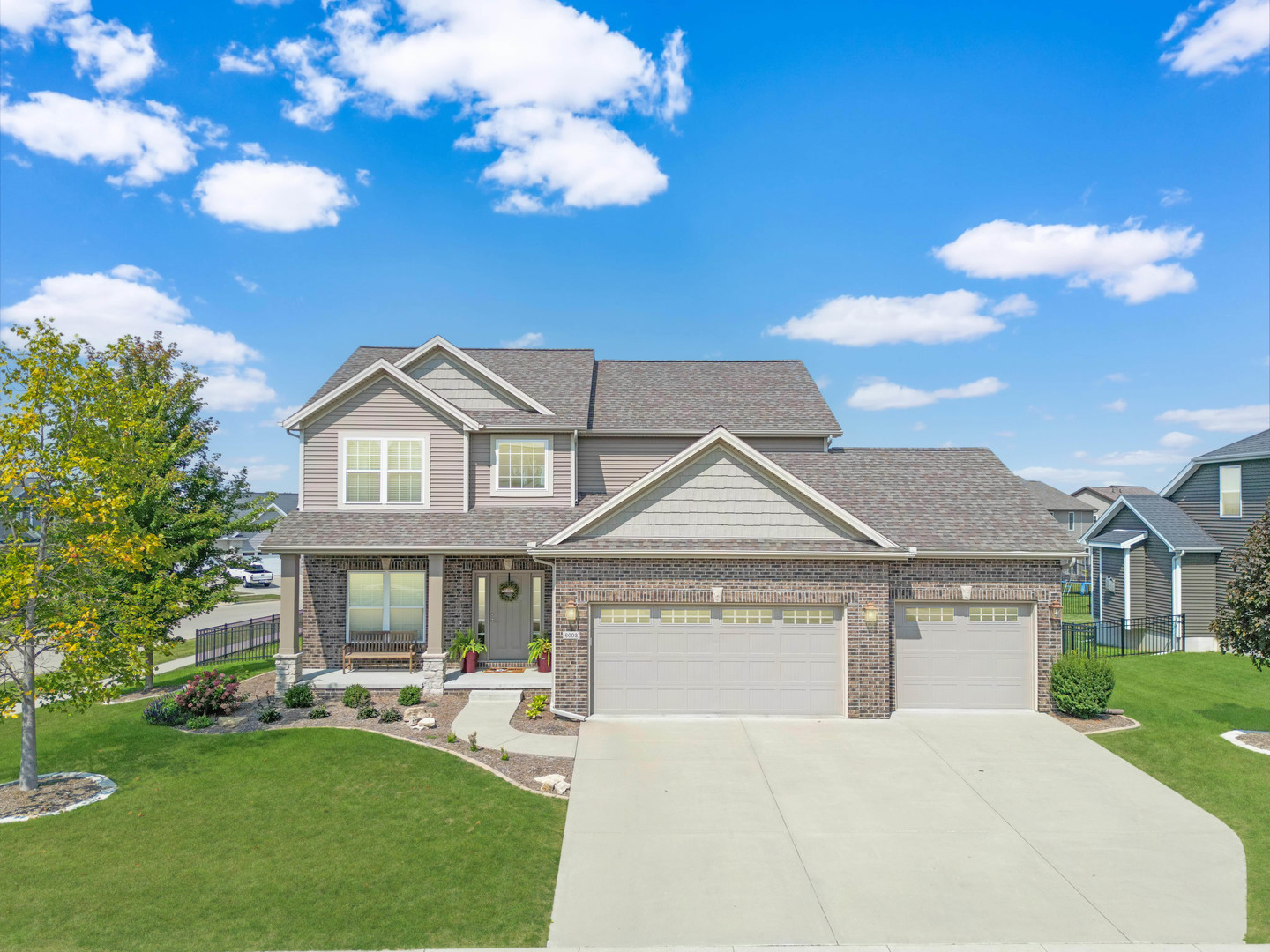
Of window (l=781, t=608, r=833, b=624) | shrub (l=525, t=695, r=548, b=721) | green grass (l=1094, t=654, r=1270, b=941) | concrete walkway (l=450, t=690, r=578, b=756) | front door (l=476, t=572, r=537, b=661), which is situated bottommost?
green grass (l=1094, t=654, r=1270, b=941)

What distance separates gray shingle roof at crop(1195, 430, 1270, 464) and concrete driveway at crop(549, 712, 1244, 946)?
16176 millimetres

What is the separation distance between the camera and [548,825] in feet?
32.3

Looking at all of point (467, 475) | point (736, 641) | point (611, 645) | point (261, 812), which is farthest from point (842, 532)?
point (261, 812)

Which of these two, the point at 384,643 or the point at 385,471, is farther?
the point at 385,471

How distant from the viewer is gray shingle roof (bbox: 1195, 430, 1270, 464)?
22922 mm

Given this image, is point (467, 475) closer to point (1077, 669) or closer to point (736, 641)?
point (736, 641)

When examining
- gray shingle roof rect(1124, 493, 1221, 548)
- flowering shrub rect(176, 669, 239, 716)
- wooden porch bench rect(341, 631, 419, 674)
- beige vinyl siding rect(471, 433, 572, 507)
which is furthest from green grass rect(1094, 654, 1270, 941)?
flowering shrub rect(176, 669, 239, 716)

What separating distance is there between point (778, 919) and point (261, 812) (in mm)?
7567

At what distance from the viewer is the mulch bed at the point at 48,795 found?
10539 mm

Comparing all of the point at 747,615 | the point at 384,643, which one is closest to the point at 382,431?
the point at 384,643

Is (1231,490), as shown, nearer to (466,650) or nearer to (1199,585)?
(1199,585)

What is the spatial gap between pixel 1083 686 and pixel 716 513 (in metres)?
8.55

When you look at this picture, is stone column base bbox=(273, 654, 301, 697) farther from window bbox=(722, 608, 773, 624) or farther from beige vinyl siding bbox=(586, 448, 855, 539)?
window bbox=(722, 608, 773, 624)

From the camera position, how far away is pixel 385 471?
18.8 metres
